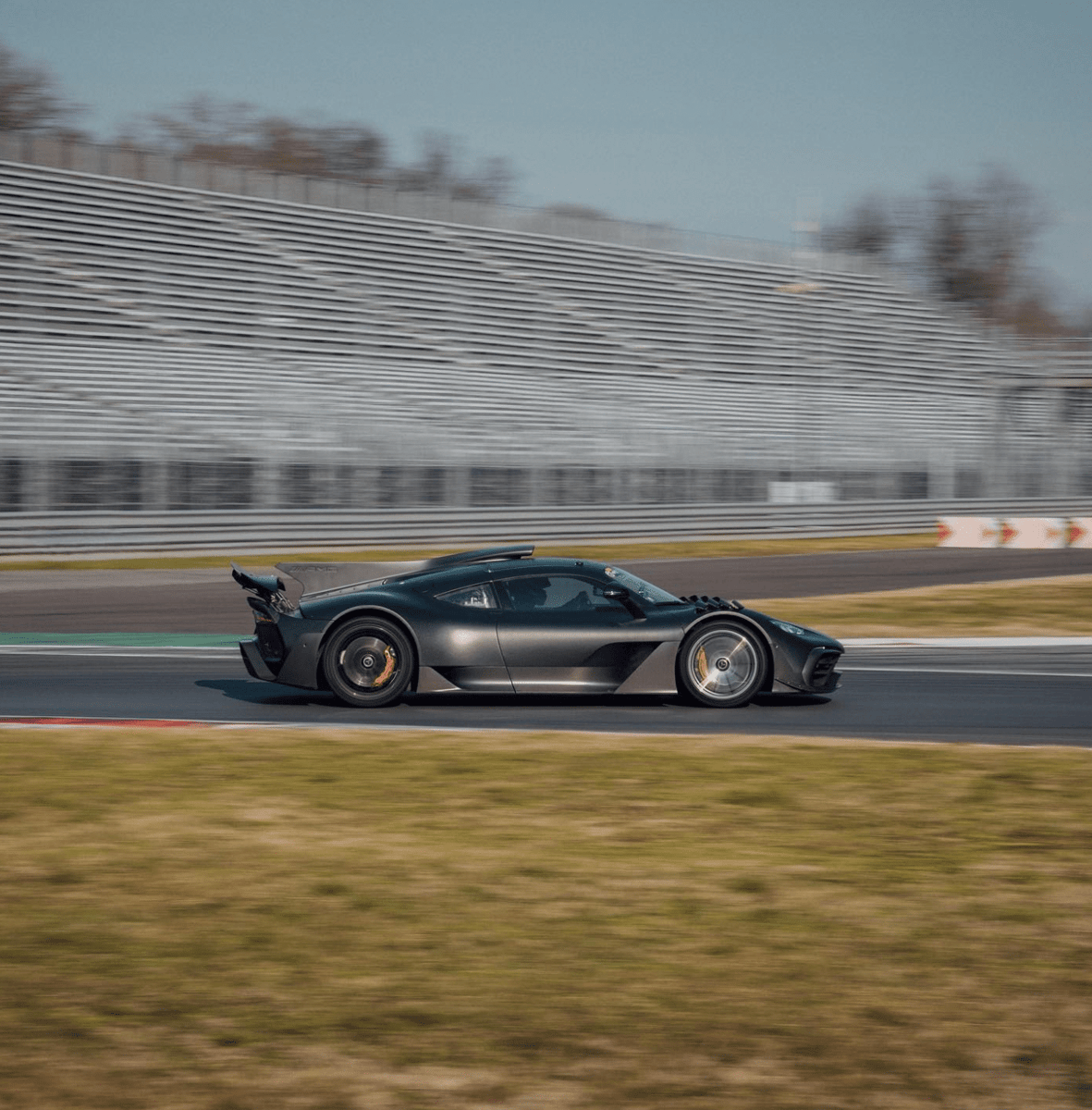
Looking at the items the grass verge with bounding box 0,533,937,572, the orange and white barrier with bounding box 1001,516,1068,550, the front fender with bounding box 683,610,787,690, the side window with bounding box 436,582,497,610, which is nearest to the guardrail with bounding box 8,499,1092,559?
the grass verge with bounding box 0,533,937,572

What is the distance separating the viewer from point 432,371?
32.8 m

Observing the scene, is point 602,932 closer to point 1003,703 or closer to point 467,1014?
point 467,1014

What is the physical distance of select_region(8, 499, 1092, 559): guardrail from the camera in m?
23.7

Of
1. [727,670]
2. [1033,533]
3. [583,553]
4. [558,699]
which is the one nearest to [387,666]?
[558,699]

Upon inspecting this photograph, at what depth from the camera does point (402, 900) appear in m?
4.98

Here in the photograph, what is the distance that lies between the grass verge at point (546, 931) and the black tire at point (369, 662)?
5.11ft

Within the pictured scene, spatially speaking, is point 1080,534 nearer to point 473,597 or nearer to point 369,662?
point 473,597

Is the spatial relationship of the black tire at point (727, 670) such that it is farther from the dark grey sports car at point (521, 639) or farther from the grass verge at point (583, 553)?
the grass verge at point (583, 553)

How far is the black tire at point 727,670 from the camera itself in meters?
9.20

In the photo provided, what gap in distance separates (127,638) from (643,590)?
677 centimetres

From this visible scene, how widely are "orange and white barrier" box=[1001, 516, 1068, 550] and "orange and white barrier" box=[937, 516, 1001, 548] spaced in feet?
0.57

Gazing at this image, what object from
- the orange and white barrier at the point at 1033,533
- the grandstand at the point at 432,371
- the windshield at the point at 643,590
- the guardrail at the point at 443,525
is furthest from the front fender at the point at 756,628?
the orange and white barrier at the point at 1033,533

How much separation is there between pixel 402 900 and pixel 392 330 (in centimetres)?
2877

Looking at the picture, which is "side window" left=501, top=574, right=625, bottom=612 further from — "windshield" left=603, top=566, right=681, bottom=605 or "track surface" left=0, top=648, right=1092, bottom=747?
"track surface" left=0, top=648, right=1092, bottom=747
